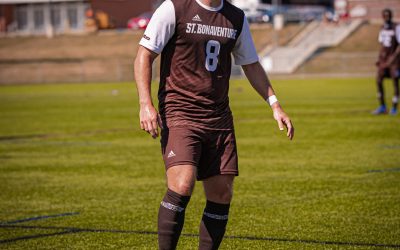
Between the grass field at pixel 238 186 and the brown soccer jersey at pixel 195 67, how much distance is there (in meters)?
1.82

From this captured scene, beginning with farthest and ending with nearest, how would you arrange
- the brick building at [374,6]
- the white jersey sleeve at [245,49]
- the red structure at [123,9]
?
the red structure at [123,9] → the brick building at [374,6] → the white jersey sleeve at [245,49]

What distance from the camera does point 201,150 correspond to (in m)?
6.29

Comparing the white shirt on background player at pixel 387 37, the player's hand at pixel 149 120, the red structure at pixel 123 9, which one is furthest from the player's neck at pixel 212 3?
the red structure at pixel 123 9

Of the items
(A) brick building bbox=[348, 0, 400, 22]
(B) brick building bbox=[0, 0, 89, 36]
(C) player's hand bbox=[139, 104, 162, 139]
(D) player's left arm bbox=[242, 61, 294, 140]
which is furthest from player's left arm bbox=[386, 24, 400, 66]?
(B) brick building bbox=[0, 0, 89, 36]

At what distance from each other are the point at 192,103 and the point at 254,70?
2.38 ft

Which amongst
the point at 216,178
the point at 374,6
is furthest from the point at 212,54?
the point at 374,6

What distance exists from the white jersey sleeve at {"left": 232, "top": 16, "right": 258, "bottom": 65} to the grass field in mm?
1827

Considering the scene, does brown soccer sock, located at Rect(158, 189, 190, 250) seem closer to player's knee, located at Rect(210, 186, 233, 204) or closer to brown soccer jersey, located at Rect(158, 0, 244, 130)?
player's knee, located at Rect(210, 186, 233, 204)

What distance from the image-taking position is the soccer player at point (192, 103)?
241 inches

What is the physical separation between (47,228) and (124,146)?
7.98 metres

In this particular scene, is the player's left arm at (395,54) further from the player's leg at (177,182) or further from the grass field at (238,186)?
the player's leg at (177,182)

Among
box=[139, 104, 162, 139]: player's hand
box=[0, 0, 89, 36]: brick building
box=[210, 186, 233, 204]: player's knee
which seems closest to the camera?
box=[139, 104, 162, 139]: player's hand

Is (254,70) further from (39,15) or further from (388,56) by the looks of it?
(39,15)

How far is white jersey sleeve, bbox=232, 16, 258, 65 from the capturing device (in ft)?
21.6
